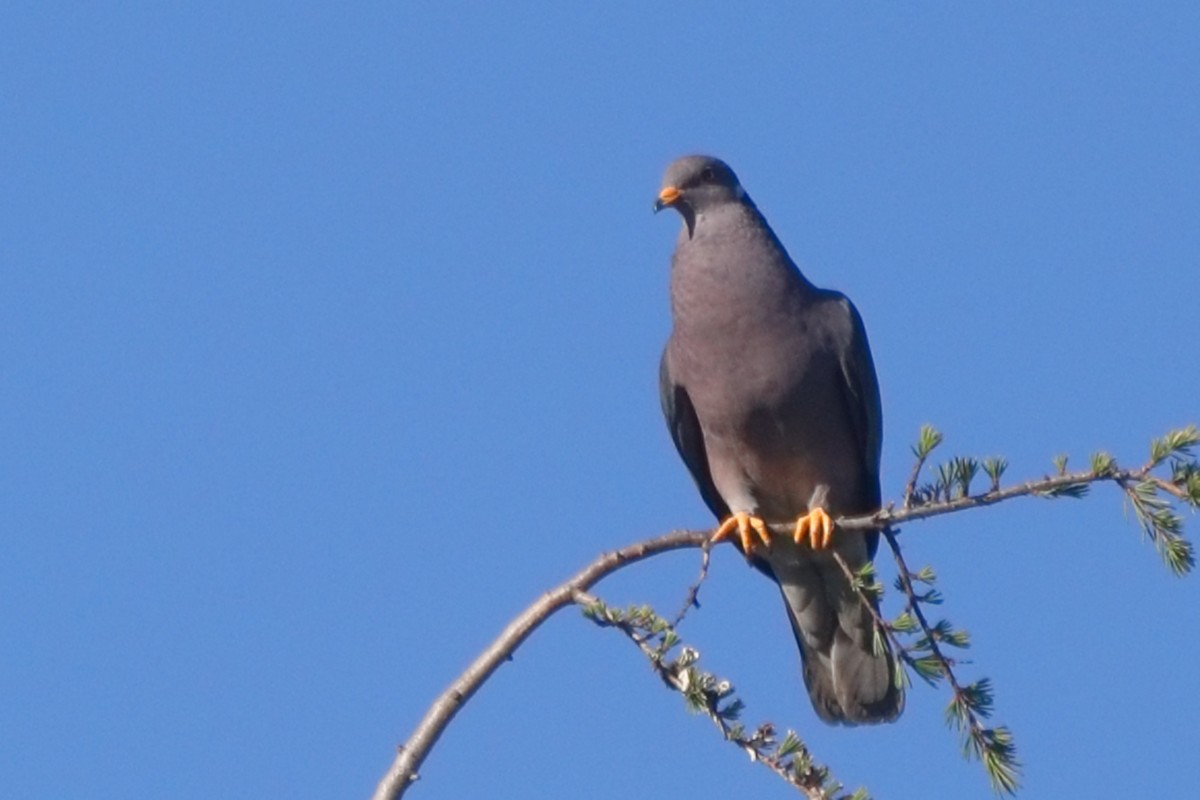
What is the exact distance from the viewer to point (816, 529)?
6.95 m

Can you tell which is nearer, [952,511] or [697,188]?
[952,511]

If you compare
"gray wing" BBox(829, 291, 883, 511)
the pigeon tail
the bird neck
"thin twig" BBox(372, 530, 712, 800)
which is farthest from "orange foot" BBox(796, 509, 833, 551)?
"thin twig" BBox(372, 530, 712, 800)

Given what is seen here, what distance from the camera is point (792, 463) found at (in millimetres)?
7164

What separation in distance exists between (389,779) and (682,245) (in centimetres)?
406

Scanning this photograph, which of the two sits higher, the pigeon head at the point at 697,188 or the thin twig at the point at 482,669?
the pigeon head at the point at 697,188

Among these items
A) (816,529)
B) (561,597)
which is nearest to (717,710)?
(561,597)

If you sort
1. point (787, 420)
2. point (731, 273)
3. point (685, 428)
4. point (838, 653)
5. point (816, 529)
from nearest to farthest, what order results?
point (816, 529), point (787, 420), point (731, 273), point (838, 653), point (685, 428)

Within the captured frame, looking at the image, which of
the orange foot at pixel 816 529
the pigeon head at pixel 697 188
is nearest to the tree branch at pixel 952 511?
the orange foot at pixel 816 529

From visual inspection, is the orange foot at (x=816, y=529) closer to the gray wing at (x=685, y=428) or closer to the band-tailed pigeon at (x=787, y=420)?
the band-tailed pigeon at (x=787, y=420)

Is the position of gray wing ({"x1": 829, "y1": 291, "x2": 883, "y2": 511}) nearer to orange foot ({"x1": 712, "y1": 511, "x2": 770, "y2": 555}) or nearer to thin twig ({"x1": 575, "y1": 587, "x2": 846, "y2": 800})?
orange foot ({"x1": 712, "y1": 511, "x2": 770, "y2": 555})

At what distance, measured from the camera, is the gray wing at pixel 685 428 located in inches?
293

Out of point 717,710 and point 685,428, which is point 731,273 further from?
point 717,710

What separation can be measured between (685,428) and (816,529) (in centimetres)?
84

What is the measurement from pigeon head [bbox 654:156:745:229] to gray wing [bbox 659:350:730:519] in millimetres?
655
